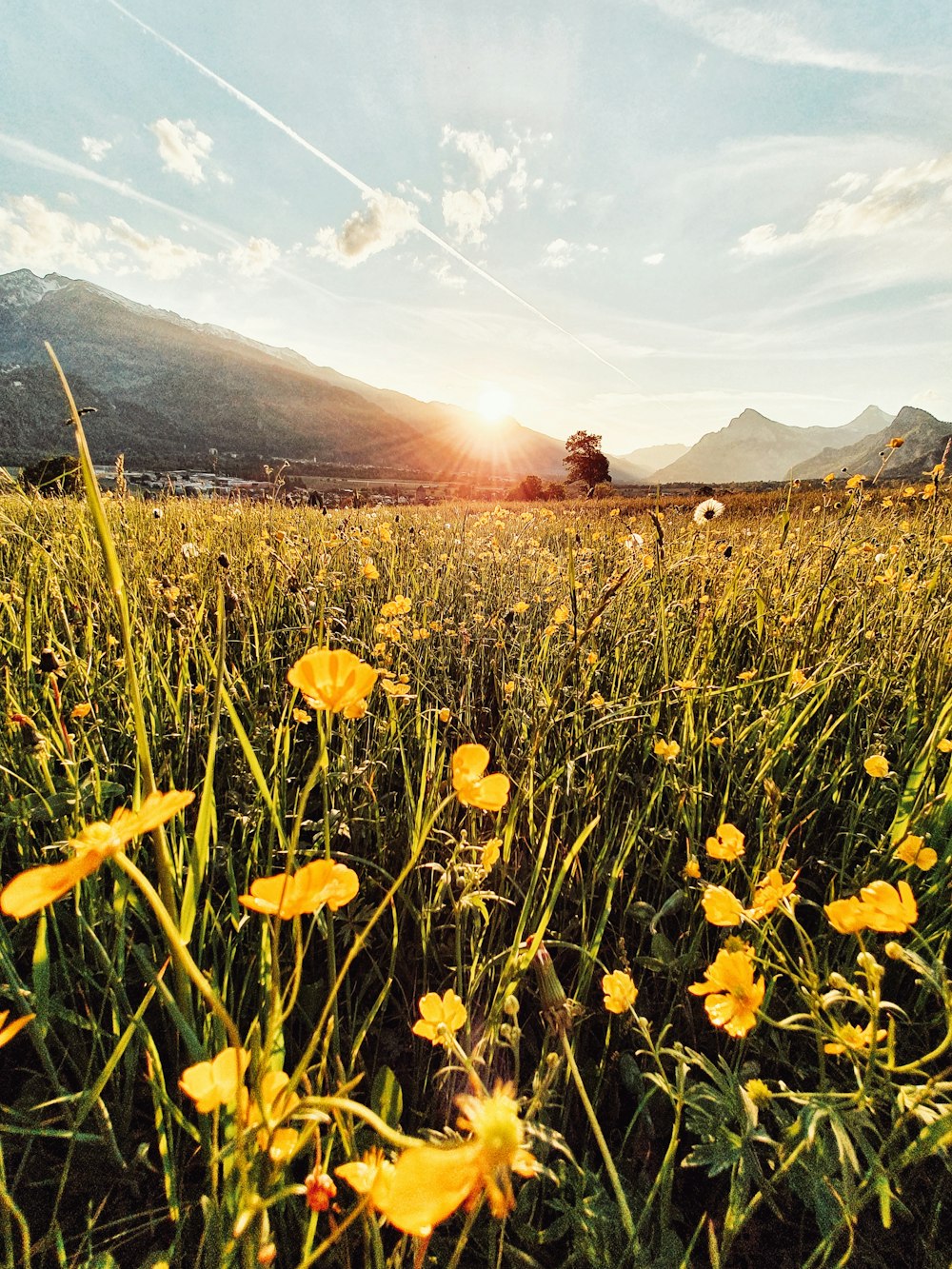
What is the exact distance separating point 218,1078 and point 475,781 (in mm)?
397

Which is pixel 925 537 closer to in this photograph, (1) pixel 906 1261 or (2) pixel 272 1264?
(1) pixel 906 1261

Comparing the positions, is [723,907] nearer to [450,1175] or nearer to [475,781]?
[475,781]

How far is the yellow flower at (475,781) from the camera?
71cm

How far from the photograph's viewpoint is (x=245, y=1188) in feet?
1.81

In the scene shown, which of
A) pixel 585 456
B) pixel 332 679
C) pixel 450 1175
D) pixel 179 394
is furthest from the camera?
pixel 179 394

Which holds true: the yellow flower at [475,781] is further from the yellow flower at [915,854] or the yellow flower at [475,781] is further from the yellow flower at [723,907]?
the yellow flower at [915,854]

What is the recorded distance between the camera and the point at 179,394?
13188 cm

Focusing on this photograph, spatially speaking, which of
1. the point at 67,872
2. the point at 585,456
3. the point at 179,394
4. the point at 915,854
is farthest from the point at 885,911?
the point at 179,394

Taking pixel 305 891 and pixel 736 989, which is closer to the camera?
pixel 305 891

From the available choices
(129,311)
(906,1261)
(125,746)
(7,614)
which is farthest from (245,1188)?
(129,311)

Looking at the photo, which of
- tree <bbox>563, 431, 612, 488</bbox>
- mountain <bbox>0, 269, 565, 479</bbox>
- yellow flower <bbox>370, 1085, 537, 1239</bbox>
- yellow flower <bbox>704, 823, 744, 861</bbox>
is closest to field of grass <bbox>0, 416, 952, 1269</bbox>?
yellow flower <bbox>370, 1085, 537, 1239</bbox>

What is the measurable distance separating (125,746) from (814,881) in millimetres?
1907

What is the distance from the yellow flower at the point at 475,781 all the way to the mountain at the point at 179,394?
10399 cm

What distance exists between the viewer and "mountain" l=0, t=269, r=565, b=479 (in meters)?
109
